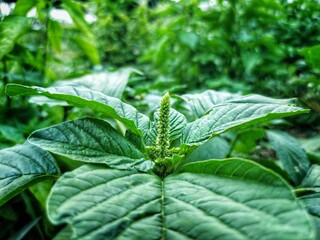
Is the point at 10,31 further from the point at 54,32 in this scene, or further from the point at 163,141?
A: the point at 163,141

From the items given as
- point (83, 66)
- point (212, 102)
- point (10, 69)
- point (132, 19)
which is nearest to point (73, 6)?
point (10, 69)

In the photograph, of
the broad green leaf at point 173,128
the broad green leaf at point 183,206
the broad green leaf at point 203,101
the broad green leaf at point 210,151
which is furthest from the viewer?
the broad green leaf at point 210,151

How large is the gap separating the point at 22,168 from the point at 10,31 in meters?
0.60

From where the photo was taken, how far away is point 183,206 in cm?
44

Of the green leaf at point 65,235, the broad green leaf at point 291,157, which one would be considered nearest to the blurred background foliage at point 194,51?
the broad green leaf at point 291,157

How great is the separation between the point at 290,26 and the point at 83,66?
5.71 feet

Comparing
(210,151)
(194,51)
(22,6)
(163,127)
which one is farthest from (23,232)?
(194,51)

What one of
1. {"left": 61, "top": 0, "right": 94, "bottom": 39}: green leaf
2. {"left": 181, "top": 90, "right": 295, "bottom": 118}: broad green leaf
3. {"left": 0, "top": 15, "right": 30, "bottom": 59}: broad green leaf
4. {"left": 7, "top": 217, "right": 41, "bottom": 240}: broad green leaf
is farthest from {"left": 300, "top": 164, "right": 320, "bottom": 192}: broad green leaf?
{"left": 61, "top": 0, "right": 94, "bottom": 39}: green leaf

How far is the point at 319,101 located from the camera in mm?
1182

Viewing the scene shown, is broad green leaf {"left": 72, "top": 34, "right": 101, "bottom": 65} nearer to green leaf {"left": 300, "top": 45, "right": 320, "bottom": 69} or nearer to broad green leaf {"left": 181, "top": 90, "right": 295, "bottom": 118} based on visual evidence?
broad green leaf {"left": 181, "top": 90, "right": 295, "bottom": 118}

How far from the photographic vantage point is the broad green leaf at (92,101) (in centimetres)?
57

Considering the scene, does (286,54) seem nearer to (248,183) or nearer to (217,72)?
(217,72)

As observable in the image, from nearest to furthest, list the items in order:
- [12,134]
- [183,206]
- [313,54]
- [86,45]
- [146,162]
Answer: [183,206] < [146,162] < [12,134] < [313,54] < [86,45]

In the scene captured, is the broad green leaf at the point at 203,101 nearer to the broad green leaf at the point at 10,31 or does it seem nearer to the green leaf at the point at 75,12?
the broad green leaf at the point at 10,31
